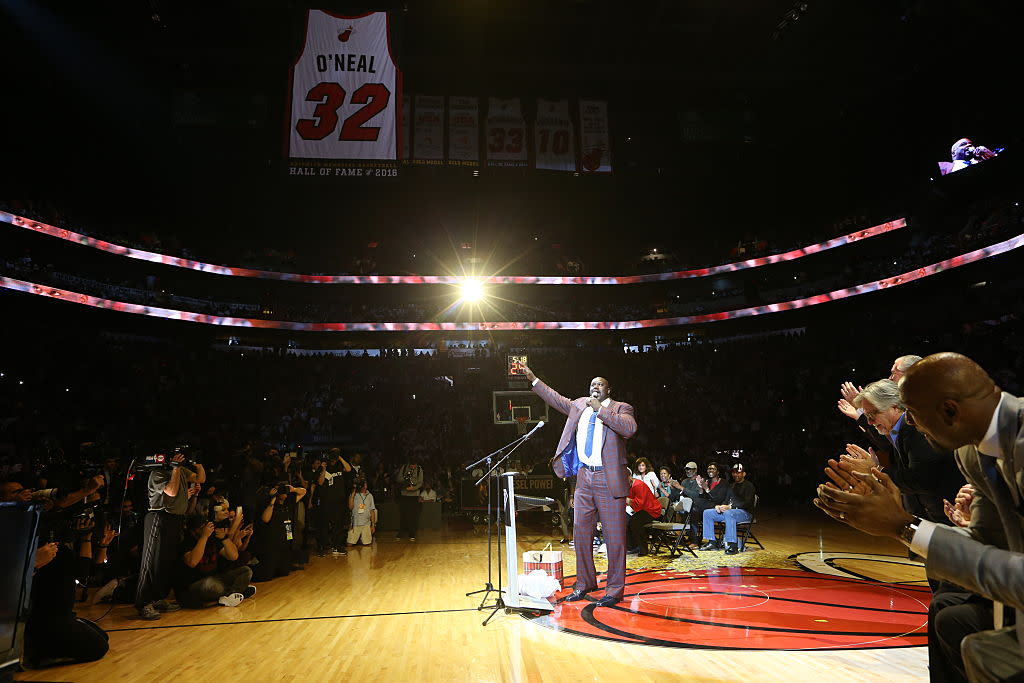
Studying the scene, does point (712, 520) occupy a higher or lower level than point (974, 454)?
lower

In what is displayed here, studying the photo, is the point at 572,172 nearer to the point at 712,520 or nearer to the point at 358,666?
the point at 712,520

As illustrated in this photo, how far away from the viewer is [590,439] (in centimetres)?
539

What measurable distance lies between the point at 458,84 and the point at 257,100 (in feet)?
14.0

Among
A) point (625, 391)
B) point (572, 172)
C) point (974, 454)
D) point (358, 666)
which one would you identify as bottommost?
point (358, 666)

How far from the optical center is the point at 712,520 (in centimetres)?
805

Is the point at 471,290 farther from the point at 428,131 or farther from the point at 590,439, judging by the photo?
the point at 590,439

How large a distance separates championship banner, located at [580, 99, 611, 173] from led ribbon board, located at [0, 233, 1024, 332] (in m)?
10.3

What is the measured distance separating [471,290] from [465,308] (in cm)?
126

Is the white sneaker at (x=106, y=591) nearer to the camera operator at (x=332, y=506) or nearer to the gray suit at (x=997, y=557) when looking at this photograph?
the camera operator at (x=332, y=506)

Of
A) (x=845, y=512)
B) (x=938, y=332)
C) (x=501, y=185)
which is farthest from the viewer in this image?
(x=938, y=332)

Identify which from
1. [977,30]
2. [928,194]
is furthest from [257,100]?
[928,194]

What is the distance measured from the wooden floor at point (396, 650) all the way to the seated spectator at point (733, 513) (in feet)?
4.87

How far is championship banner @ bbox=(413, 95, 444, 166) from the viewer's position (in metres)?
11.1

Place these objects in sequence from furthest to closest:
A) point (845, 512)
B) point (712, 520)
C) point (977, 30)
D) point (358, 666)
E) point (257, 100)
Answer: point (257, 100), point (977, 30), point (712, 520), point (358, 666), point (845, 512)
